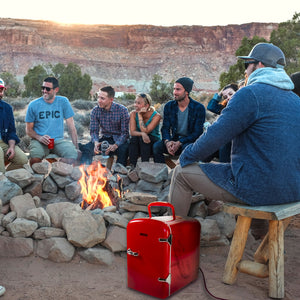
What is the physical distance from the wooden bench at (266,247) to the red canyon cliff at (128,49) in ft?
151

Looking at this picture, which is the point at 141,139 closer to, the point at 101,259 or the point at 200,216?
the point at 200,216

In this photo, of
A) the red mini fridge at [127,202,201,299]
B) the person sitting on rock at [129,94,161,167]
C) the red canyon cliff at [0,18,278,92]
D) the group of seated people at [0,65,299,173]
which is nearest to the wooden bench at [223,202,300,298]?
the red mini fridge at [127,202,201,299]

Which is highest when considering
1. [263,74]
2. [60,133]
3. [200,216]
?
[263,74]

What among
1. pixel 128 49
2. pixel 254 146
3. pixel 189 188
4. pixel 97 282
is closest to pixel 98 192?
pixel 97 282

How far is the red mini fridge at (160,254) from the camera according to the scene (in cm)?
256

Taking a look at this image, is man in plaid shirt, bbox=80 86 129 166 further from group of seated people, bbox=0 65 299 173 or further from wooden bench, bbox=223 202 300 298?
wooden bench, bbox=223 202 300 298

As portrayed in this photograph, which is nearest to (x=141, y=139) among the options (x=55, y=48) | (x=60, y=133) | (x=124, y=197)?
(x=60, y=133)

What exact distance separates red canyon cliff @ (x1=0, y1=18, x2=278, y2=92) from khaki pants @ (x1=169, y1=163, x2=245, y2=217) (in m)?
45.9

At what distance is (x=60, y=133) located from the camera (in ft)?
18.1

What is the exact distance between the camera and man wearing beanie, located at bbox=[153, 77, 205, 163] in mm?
4992

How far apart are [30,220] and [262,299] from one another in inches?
81.3

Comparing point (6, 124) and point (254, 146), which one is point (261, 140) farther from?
point (6, 124)

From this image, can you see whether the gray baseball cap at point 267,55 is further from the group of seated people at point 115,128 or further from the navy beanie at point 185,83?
the navy beanie at point 185,83

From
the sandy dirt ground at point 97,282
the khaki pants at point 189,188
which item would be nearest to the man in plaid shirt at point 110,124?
the sandy dirt ground at point 97,282
